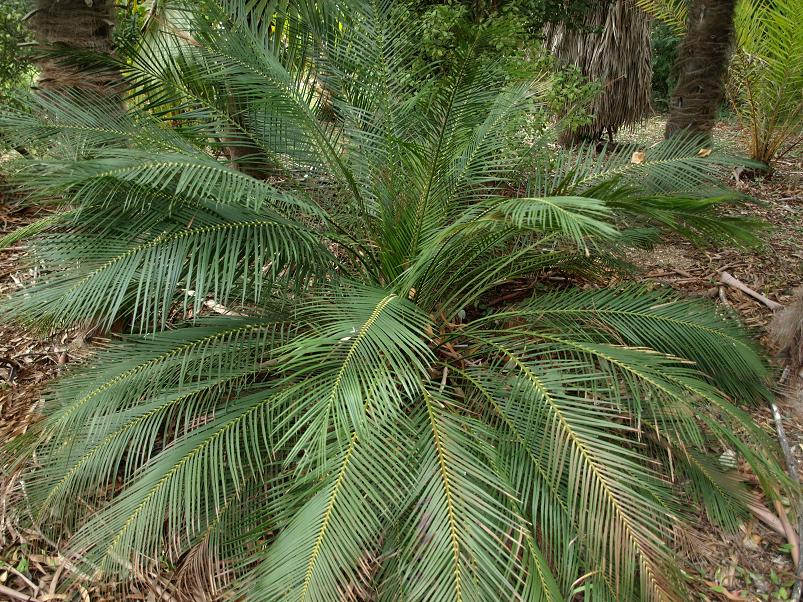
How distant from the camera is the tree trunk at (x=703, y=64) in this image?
4098 millimetres

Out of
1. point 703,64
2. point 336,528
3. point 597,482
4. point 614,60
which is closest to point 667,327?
point 597,482

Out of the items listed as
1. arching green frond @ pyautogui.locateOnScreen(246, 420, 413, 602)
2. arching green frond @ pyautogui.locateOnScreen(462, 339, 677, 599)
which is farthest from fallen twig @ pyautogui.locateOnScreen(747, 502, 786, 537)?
arching green frond @ pyautogui.locateOnScreen(246, 420, 413, 602)

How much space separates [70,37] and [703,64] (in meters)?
3.97

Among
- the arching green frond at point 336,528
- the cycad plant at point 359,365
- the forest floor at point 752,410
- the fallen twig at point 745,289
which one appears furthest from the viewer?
the fallen twig at point 745,289

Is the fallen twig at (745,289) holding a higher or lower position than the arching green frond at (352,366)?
higher

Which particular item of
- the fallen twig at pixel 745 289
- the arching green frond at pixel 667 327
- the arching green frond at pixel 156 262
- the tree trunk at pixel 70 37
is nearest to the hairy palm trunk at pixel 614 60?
the fallen twig at pixel 745 289

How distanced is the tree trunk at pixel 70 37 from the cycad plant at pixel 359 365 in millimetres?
157

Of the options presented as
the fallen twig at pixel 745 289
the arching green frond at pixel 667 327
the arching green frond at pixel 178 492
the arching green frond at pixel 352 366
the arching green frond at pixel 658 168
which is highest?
the arching green frond at pixel 658 168

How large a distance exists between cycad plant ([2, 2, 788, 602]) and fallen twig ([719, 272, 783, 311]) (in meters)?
0.87

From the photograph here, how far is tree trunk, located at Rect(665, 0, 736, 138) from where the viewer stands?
410cm

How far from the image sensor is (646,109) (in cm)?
684

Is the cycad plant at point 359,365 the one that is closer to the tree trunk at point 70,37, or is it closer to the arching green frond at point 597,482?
the arching green frond at point 597,482

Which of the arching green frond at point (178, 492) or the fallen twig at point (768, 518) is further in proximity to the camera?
the fallen twig at point (768, 518)

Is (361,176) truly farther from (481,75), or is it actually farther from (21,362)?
(21,362)
